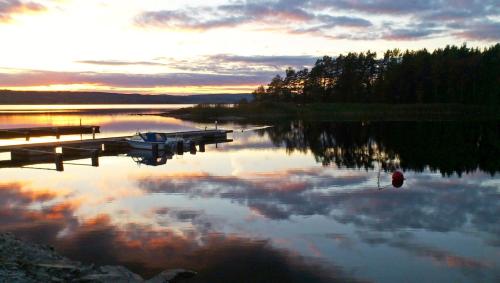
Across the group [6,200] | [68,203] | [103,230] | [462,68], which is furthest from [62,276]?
[462,68]

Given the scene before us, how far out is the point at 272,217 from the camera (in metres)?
18.4

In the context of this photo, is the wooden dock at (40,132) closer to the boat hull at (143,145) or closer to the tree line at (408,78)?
the boat hull at (143,145)

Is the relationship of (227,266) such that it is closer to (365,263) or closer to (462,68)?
(365,263)

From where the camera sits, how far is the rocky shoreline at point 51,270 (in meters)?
10.5

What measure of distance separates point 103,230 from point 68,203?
5.53 m

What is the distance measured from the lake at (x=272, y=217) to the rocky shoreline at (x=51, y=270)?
0.79m

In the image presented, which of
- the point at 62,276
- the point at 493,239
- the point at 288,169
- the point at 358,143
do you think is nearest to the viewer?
the point at 62,276

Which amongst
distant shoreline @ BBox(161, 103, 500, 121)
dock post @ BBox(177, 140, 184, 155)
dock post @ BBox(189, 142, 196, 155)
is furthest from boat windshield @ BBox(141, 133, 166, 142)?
distant shoreline @ BBox(161, 103, 500, 121)

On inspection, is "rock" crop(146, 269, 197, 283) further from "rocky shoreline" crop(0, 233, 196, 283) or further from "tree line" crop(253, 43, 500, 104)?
"tree line" crop(253, 43, 500, 104)

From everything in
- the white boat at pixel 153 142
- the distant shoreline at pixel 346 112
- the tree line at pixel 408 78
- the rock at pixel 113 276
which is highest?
the tree line at pixel 408 78

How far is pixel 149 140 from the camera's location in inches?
1692

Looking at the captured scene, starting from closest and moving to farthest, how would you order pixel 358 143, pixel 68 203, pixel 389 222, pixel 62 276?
pixel 62 276 → pixel 389 222 → pixel 68 203 → pixel 358 143

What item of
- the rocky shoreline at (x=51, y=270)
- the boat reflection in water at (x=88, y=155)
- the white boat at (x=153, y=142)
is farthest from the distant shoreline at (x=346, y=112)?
the rocky shoreline at (x=51, y=270)

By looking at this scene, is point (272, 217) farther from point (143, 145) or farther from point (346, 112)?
point (346, 112)
